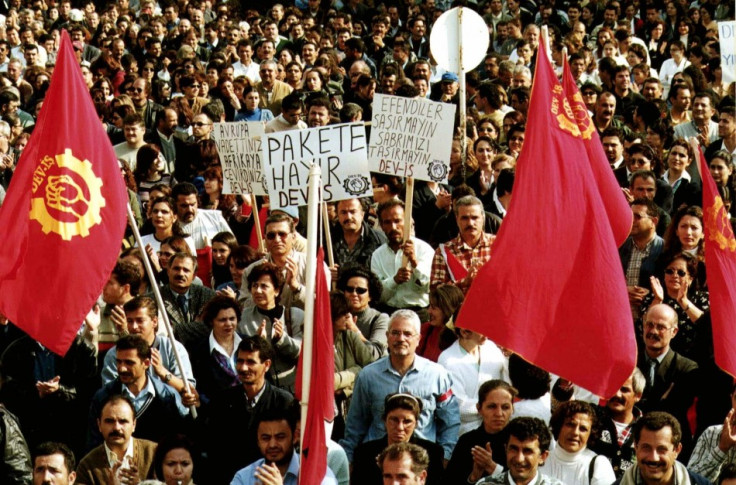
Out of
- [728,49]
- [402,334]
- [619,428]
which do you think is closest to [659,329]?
[619,428]

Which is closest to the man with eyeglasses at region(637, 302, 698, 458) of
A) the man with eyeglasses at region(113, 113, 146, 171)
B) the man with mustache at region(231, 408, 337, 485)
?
the man with mustache at region(231, 408, 337, 485)

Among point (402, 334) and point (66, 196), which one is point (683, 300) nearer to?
point (402, 334)

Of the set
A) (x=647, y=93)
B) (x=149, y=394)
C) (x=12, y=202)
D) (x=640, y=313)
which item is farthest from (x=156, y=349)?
(x=647, y=93)

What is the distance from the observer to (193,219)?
12.4m

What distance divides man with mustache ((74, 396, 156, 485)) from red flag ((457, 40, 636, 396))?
2.20 meters

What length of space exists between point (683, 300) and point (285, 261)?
2636 mm

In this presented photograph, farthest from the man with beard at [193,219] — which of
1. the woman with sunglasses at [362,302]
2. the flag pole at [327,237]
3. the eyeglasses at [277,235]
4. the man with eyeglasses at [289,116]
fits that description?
the man with eyeglasses at [289,116]

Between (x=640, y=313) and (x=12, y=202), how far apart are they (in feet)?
13.6

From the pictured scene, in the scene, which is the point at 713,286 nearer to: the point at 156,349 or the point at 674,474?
the point at 674,474

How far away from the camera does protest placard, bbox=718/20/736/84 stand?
13695 millimetres

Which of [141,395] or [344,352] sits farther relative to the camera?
[344,352]

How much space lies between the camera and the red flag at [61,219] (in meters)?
8.32

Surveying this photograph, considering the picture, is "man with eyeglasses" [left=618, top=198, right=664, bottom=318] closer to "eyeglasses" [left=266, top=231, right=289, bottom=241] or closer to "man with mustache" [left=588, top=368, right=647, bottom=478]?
"man with mustache" [left=588, top=368, right=647, bottom=478]

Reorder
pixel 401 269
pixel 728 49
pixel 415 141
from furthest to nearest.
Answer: pixel 728 49
pixel 415 141
pixel 401 269
